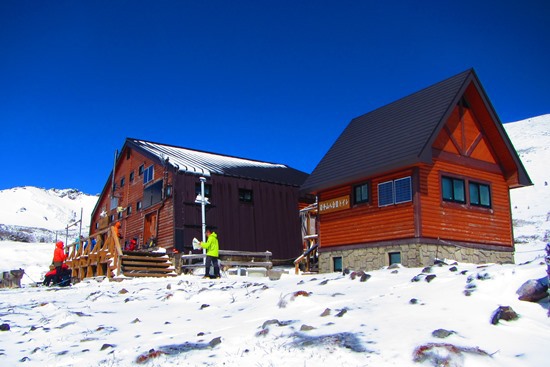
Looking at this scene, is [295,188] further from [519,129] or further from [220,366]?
[519,129]

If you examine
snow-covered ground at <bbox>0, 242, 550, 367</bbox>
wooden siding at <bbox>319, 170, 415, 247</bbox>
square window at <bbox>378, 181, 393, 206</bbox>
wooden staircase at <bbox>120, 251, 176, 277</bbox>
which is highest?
square window at <bbox>378, 181, 393, 206</bbox>

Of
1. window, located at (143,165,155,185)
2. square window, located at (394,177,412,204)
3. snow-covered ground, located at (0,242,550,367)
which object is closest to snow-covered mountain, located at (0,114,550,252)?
square window, located at (394,177,412,204)

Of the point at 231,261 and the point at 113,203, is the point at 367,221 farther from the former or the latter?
the point at 113,203

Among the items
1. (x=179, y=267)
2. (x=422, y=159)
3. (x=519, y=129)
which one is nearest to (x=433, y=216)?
(x=422, y=159)

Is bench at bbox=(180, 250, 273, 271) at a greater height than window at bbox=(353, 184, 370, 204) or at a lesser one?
lesser

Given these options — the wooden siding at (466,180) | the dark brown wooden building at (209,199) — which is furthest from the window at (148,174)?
the wooden siding at (466,180)

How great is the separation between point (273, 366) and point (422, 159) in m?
Result: 12.4

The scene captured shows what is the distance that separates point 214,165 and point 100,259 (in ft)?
29.5

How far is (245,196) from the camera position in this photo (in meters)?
30.4

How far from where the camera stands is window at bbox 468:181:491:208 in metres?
20.0

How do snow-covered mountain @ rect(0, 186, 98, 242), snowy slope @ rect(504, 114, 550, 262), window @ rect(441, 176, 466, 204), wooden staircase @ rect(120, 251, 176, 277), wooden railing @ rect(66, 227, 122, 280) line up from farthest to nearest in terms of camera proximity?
snow-covered mountain @ rect(0, 186, 98, 242) → snowy slope @ rect(504, 114, 550, 262) → wooden railing @ rect(66, 227, 122, 280) → wooden staircase @ rect(120, 251, 176, 277) → window @ rect(441, 176, 466, 204)

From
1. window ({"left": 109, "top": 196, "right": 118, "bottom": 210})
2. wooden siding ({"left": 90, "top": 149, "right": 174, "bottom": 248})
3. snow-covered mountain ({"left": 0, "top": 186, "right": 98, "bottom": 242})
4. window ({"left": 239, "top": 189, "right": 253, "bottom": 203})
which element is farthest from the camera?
snow-covered mountain ({"left": 0, "top": 186, "right": 98, "bottom": 242})

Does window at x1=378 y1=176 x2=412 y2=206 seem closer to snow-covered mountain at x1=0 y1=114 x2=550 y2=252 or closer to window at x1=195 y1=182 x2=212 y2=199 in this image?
window at x1=195 y1=182 x2=212 y2=199

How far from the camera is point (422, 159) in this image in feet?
57.5
